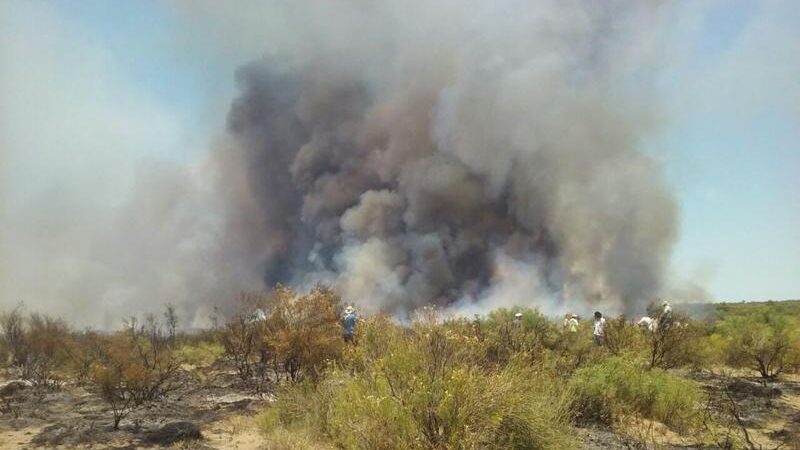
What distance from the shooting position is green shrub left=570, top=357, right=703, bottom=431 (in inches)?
442

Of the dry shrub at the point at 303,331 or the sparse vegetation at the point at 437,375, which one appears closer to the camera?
the sparse vegetation at the point at 437,375

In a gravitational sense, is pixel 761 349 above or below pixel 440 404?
above

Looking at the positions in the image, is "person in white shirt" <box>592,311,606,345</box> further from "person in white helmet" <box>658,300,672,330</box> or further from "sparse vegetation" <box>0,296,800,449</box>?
"person in white helmet" <box>658,300,672,330</box>

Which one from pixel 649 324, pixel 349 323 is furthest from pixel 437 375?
pixel 649 324

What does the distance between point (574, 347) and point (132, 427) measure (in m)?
10.9

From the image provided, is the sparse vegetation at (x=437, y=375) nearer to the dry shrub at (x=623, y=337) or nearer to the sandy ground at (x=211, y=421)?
the dry shrub at (x=623, y=337)

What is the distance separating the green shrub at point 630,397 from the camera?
1123 centimetres

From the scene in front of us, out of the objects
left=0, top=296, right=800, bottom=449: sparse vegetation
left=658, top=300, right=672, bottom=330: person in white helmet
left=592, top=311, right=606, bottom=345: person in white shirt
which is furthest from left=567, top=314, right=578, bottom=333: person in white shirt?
left=658, top=300, right=672, bottom=330: person in white helmet

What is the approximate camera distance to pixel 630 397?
11.6 metres

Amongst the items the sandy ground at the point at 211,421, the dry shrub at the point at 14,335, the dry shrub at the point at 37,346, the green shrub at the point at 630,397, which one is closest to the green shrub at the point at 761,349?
the sandy ground at the point at 211,421

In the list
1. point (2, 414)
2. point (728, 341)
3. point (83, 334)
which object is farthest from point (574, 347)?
point (83, 334)

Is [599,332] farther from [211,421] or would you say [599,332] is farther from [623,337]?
[211,421]

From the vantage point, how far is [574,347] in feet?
54.1

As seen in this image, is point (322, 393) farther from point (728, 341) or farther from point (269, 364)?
point (728, 341)
